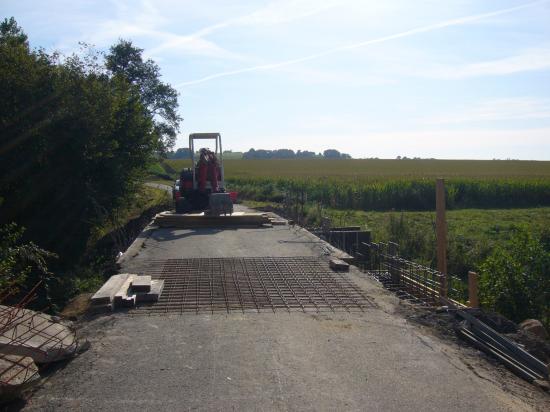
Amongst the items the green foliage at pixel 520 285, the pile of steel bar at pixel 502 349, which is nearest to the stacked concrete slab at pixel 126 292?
the pile of steel bar at pixel 502 349

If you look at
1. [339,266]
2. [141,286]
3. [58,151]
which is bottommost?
[339,266]

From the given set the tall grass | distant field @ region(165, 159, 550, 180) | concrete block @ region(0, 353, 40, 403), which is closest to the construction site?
concrete block @ region(0, 353, 40, 403)

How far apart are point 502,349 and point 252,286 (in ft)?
14.2

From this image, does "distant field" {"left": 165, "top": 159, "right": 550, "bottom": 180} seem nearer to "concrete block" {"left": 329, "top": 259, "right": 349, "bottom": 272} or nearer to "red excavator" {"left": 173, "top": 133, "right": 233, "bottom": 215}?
"red excavator" {"left": 173, "top": 133, "right": 233, "bottom": 215}

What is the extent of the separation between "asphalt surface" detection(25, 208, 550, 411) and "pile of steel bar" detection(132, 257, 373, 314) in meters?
0.44

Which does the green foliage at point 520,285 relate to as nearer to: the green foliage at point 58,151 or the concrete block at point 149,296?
the concrete block at point 149,296

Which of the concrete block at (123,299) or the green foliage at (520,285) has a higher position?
the concrete block at (123,299)

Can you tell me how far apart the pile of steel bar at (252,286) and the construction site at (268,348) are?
0.11 feet

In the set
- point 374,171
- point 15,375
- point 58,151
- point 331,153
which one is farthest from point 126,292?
point 331,153

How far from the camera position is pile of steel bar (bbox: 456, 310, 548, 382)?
6.73m

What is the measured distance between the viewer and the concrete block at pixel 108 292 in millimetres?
8656

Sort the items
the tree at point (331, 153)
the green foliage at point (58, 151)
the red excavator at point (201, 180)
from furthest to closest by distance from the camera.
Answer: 1. the tree at point (331, 153)
2. the red excavator at point (201, 180)
3. the green foliage at point (58, 151)

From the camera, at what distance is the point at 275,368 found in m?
6.45

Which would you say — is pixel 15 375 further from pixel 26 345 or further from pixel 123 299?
pixel 123 299
